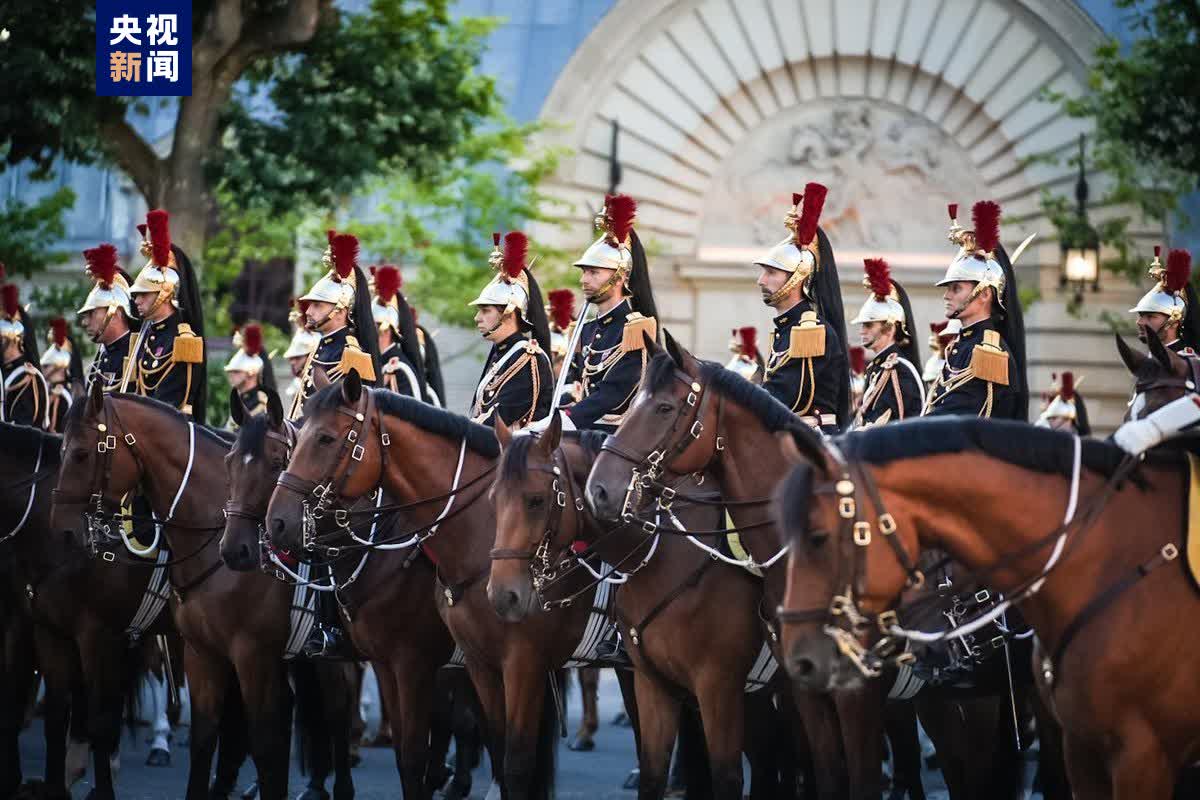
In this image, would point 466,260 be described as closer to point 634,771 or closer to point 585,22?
point 585,22

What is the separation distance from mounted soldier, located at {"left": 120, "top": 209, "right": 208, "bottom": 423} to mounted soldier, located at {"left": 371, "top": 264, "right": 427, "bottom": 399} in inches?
54.5

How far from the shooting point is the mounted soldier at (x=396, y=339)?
13473 millimetres

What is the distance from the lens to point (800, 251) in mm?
9727

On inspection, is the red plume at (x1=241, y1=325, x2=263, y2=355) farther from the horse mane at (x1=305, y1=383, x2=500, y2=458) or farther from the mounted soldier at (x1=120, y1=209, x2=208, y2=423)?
the horse mane at (x1=305, y1=383, x2=500, y2=458)

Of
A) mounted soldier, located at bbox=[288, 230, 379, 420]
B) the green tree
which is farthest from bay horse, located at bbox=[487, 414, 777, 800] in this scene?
the green tree

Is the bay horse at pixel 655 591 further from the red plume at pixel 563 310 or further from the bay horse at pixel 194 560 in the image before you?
the red plume at pixel 563 310

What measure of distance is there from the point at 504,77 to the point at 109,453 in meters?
19.5

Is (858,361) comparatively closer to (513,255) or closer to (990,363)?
(513,255)

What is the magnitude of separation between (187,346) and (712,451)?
4913mm

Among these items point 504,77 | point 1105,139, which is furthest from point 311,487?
point 504,77

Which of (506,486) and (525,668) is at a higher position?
(506,486)

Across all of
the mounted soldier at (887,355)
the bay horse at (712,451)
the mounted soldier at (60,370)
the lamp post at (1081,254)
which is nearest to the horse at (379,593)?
the bay horse at (712,451)

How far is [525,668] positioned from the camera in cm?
952

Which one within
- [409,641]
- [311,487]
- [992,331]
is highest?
[992,331]
